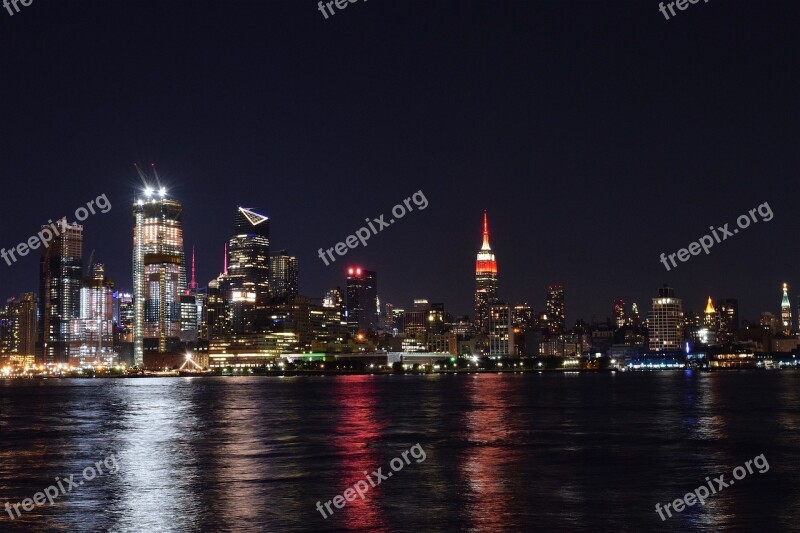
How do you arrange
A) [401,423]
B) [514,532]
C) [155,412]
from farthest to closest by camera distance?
[155,412] → [401,423] → [514,532]

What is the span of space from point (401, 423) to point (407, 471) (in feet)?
92.1

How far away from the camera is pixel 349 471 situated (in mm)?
40938

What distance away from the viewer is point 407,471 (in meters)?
40.6

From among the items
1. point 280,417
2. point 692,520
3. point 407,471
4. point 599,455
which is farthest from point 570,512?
point 280,417

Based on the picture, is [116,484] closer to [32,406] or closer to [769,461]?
[769,461]

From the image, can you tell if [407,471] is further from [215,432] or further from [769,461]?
[215,432]

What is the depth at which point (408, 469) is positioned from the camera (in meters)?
41.3

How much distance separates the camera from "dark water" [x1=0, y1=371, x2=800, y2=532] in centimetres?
2950

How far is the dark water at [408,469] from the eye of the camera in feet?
96.8

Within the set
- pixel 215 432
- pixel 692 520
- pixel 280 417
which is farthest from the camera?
pixel 280 417

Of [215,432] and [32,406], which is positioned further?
[32,406]

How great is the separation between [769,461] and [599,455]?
26.1ft

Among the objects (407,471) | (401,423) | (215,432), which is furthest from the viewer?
(401,423)

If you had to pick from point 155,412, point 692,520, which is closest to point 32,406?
point 155,412
